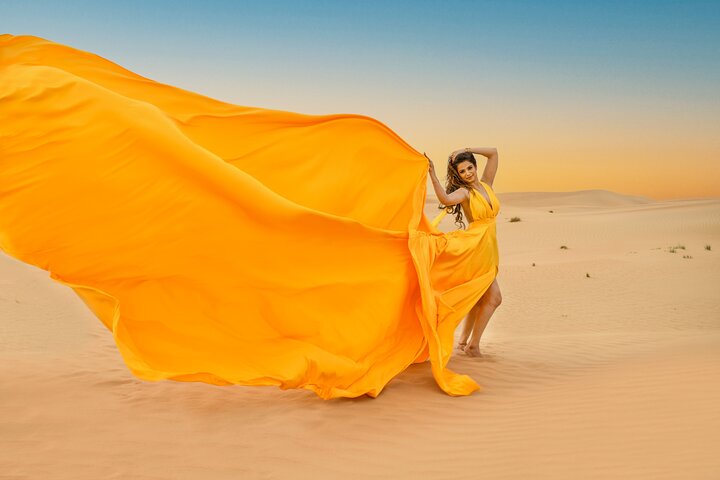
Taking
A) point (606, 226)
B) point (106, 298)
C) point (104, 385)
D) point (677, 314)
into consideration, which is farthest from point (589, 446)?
point (606, 226)

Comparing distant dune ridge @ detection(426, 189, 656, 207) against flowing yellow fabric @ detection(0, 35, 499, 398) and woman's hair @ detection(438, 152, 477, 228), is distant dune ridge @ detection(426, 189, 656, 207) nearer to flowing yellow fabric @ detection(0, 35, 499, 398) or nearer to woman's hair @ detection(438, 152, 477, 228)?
woman's hair @ detection(438, 152, 477, 228)

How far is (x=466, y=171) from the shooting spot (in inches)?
320

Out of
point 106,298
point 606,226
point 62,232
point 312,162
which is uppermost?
point 312,162

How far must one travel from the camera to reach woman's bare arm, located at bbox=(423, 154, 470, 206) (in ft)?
25.2

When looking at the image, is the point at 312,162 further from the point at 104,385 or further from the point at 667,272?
the point at 667,272

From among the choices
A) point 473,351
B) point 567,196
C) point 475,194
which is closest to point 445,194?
point 475,194

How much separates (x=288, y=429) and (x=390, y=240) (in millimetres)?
2195

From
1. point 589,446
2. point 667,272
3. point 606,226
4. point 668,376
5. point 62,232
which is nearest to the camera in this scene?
point 589,446

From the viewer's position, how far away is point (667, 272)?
1858 cm

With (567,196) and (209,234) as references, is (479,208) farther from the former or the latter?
(567,196)

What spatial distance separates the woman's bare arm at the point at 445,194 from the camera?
7695mm

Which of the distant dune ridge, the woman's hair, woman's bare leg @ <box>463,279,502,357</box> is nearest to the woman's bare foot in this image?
woman's bare leg @ <box>463,279,502,357</box>

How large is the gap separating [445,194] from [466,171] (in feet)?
1.66

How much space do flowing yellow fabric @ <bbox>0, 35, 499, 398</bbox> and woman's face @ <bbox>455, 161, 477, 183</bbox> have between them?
1.09 m
